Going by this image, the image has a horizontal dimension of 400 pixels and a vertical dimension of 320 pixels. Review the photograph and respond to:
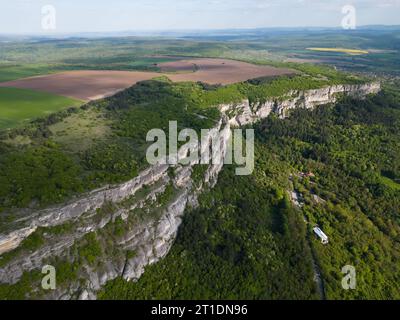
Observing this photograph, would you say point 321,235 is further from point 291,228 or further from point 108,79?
point 108,79

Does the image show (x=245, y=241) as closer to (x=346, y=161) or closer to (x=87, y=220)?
(x=87, y=220)

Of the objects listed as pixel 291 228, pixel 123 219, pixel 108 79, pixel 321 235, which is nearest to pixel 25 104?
pixel 108 79

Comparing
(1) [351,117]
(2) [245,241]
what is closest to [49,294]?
(2) [245,241]

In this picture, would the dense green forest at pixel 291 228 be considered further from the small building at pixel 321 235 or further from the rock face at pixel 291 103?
the rock face at pixel 291 103

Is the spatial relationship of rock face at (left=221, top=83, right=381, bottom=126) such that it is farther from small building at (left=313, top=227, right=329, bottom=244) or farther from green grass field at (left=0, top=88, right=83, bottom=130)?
green grass field at (left=0, top=88, right=83, bottom=130)

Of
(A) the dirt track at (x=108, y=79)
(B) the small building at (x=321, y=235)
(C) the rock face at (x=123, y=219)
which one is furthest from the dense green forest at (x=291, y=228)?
(A) the dirt track at (x=108, y=79)
